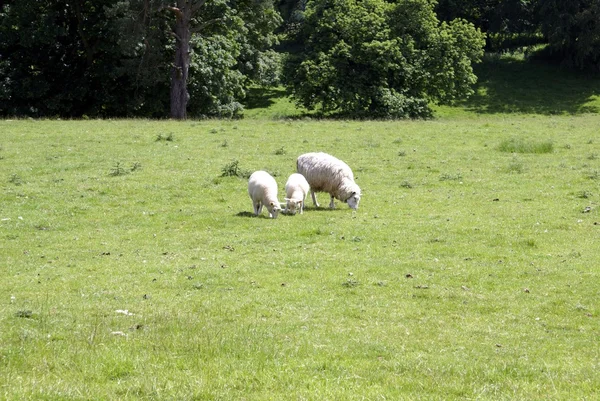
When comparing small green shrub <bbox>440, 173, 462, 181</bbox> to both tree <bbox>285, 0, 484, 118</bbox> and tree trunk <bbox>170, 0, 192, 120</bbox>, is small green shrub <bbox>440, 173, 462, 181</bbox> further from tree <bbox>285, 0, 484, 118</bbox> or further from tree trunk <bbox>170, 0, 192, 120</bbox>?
tree <bbox>285, 0, 484, 118</bbox>

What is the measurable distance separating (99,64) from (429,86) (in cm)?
2305

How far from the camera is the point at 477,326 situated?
1102cm

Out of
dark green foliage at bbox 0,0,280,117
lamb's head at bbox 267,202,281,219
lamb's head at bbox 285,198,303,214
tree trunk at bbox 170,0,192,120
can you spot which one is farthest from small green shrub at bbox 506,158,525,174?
dark green foliage at bbox 0,0,280,117

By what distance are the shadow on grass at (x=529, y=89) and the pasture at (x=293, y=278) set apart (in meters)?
36.0

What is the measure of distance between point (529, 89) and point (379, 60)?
27096 mm

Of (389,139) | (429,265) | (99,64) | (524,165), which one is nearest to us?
(429,265)

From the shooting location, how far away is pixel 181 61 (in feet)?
145

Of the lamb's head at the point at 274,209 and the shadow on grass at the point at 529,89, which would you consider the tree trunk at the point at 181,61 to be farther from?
the shadow on grass at the point at 529,89

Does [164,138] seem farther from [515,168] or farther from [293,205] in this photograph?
[515,168]

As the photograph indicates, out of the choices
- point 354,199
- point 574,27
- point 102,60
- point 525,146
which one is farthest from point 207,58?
point 574,27

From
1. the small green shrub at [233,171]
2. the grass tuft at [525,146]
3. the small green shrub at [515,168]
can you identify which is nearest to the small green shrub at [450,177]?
the small green shrub at [515,168]

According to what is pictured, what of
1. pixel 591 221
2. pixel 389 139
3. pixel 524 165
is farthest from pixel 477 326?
pixel 389 139

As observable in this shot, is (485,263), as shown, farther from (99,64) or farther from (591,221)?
(99,64)

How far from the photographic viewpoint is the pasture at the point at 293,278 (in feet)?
27.2
